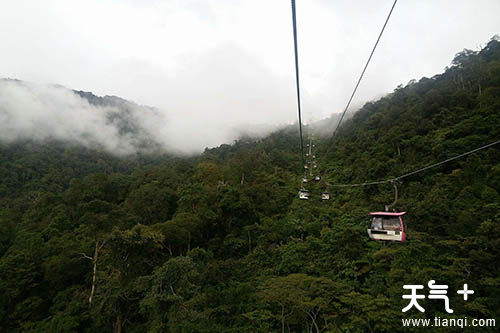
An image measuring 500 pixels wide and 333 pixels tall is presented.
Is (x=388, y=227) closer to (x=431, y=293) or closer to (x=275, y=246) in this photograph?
(x=431, y=293)

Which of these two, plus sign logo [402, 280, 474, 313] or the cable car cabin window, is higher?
the cable car cabin window

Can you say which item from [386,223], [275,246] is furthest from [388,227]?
[275,246]

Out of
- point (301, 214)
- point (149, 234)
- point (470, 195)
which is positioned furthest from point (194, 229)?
point (470, 195)

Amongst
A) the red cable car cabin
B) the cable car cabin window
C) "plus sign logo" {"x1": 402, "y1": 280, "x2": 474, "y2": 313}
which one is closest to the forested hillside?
"plus sign logo" {"x1": 402, "y1": 280, "x2": 474, "y2": 313}

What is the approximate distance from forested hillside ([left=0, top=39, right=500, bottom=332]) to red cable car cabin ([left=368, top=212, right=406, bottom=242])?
4.71 meters

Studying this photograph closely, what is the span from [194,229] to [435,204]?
20.2 meters

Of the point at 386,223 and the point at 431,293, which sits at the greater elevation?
the point at 386,223

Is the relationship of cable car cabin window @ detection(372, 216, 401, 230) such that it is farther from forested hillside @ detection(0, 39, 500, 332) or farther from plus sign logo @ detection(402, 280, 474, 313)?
forested hillside @ detection(0, 39, 500, 332)

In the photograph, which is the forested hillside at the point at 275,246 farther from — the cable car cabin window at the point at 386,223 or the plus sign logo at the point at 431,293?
the cable car cabin window at the point at 386,223

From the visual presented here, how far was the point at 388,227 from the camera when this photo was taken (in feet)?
33.7

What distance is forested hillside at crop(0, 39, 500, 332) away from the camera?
543 inches

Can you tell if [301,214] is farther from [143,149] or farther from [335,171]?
[143,149]

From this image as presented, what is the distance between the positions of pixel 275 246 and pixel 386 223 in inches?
565

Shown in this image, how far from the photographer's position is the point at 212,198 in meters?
28.0
